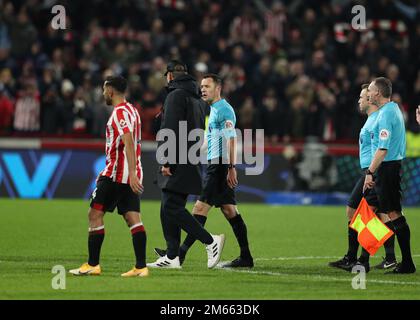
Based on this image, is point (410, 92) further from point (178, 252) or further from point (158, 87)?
point (178, 252)

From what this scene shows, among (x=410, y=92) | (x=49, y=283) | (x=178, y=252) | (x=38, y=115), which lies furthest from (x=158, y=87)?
(x=49, y=283)

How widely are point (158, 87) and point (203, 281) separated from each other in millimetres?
14808

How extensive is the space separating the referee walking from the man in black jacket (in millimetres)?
1923

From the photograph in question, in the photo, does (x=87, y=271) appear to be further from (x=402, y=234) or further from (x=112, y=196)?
(x=402, y=234)

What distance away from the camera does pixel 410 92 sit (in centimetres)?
2673

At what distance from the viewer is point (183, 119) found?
11523 mm

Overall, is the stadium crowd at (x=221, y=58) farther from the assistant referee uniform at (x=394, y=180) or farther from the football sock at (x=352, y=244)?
the assistant referee uniform at (x=394, y=180)

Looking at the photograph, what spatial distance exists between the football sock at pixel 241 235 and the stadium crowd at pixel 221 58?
1189 cm

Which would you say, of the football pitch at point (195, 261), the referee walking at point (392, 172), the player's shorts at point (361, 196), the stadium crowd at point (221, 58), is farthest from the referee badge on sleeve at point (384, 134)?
the stadium crowd at point (221, 58)

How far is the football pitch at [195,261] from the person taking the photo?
9719mm

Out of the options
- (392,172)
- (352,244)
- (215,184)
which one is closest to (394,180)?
(392,172)

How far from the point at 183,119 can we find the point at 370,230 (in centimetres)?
246
